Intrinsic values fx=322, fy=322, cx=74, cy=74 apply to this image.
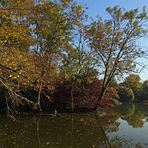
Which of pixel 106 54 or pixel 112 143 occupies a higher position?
pixel 106 54

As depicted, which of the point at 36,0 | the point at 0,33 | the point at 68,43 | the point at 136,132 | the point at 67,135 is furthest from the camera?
the point at 68,43

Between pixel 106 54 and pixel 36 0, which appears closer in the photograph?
pixel 36 0

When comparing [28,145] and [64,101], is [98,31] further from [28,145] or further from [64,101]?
[28,145]

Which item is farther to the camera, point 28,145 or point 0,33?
point 28,145

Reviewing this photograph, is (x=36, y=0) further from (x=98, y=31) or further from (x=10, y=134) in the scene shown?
(x=10, y=134)

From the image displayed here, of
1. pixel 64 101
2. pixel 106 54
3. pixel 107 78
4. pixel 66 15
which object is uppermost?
pixel 66 15

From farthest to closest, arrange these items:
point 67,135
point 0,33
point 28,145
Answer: point 67,135, point 28,145, point 0,33

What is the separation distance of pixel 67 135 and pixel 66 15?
14.9m

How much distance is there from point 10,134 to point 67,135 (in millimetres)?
3175

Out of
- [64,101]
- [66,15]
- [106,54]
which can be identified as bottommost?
[64,101]

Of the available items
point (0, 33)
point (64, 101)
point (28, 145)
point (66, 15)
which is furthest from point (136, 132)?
point (64, 101)

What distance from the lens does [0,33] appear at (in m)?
12.4

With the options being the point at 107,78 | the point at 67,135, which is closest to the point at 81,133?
the point at 67,135

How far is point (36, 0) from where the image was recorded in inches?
1131
